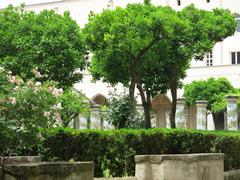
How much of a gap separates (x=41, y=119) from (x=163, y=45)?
16.6 metres

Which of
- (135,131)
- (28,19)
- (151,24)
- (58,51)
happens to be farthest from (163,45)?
(135,131)

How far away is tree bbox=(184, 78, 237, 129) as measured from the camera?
121 ft

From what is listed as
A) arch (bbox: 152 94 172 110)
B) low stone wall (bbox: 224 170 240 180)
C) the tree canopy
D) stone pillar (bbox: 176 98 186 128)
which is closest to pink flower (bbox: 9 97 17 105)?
low stone wall (bbox: 224 170 240 180)

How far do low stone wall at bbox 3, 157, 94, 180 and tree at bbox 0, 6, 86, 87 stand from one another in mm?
21539

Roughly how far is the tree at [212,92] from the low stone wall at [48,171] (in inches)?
1219

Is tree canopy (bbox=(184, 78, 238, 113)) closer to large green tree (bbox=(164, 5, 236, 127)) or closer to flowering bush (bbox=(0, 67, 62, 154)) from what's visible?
large green tree (bbox=(164, 5, 236, 127))

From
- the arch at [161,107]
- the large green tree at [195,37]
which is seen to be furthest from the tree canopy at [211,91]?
the large green tree at [195,37]

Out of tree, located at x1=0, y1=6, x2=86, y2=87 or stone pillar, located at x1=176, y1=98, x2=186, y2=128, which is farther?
stone pillar, located at x1=176, y1=98, x2=186, y2=128

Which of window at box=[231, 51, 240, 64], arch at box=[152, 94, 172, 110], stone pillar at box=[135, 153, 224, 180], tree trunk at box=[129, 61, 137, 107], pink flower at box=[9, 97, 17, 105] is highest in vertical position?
window at box=[231, 51, 240, 64]

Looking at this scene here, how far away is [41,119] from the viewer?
5.94 metres

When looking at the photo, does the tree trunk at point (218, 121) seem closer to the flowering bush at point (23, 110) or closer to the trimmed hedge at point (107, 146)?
the trimmed hedge at point (107, 146)

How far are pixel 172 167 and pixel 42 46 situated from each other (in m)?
20.8

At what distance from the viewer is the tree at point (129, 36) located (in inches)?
816

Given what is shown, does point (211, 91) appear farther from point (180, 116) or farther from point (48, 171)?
point (48, 171)
